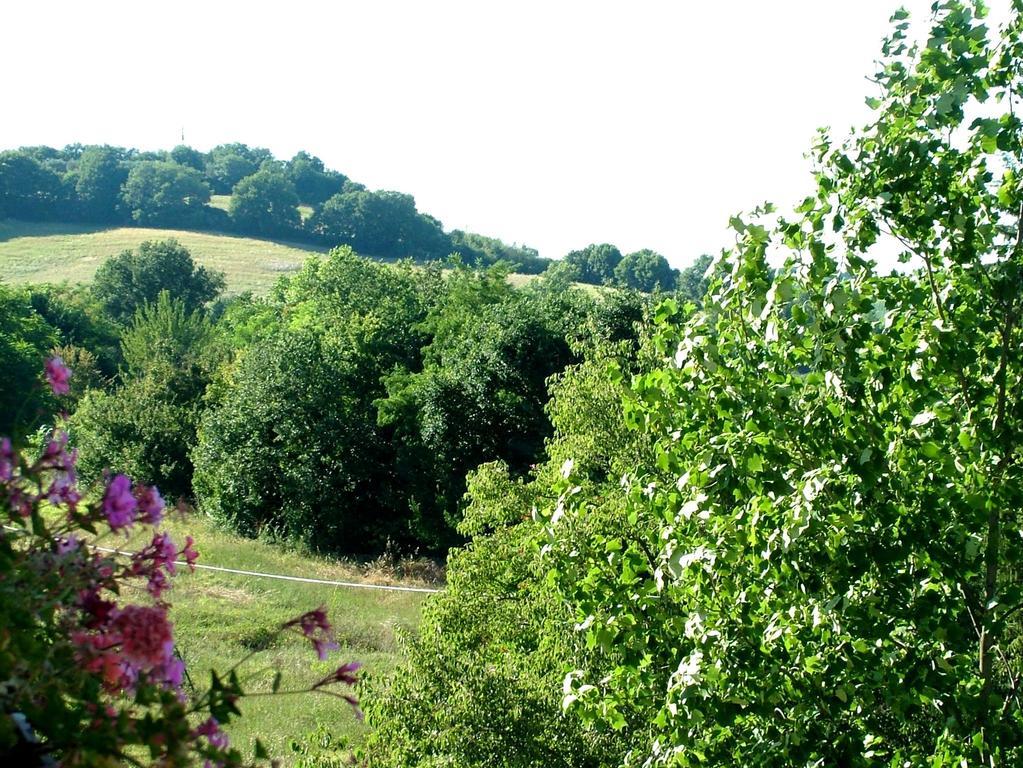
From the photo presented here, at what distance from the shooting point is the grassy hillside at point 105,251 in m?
102

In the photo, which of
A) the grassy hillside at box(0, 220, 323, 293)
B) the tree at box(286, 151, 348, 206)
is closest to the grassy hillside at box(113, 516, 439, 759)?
the grassy hillside at box(0, 220, 323, 293)

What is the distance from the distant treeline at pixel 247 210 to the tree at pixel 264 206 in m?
0.12

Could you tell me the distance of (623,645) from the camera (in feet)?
23.5

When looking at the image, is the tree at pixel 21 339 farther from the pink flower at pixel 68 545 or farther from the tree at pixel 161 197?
the tree at pixel 161 197

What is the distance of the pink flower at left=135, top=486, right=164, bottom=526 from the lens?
2660 mm

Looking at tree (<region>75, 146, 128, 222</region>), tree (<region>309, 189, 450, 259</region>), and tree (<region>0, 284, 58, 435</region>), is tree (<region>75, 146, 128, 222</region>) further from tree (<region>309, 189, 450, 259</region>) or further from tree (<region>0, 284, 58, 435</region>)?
tree (<region>0, 284, 58, 435</region>)

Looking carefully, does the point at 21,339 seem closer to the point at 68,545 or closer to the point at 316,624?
the point at 68,545

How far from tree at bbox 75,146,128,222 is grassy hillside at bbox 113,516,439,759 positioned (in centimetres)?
9747

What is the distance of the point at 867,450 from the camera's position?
5.90 meters

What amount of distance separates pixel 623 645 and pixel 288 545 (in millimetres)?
34963

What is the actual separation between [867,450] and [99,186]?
135 meters

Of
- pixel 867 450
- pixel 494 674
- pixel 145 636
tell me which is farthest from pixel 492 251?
pixel 145 636

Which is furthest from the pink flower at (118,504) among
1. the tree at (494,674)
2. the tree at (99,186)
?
the tree at (99,186)

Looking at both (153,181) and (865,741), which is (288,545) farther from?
(153,181)
